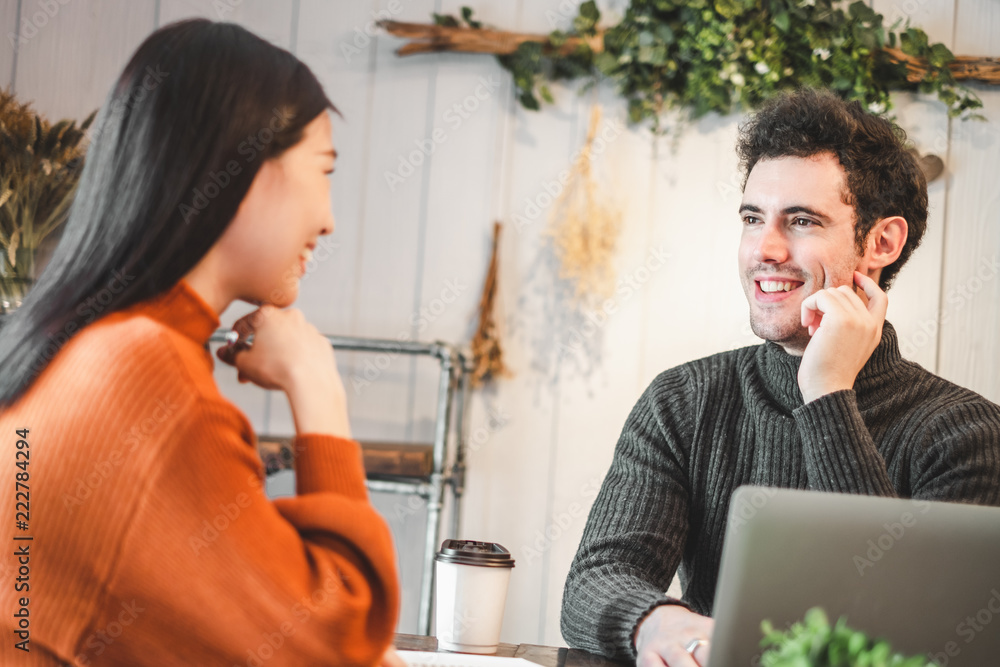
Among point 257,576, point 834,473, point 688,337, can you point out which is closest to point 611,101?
point 688,337

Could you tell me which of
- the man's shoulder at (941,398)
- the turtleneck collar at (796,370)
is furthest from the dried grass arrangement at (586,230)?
the man's shoulder at (941,398)

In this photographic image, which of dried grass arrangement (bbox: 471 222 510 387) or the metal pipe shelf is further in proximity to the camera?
dried grass arrangement (bbox: 471 222 510 387)

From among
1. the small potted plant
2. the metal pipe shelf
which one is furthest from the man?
the small potted plant

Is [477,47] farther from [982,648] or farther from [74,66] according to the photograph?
[982,648]

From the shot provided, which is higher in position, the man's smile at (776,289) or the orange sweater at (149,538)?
the man's smile at (776,289)

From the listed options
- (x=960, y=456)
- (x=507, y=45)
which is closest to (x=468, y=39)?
(x=507, y=45)

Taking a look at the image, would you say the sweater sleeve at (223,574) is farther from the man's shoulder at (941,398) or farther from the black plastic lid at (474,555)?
the man's shoulder at (941,398)

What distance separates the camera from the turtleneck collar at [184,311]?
67 centimetres

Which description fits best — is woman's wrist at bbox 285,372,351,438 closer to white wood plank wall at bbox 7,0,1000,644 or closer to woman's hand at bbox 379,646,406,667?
woman's hand at bbox 379,646,406,667

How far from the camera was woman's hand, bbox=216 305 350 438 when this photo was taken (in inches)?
27.3

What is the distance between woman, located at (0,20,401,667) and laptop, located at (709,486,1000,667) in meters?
0.31

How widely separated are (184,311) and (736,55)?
1.85 m

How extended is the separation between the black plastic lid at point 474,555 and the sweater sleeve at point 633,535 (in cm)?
19

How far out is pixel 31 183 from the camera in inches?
72.4
